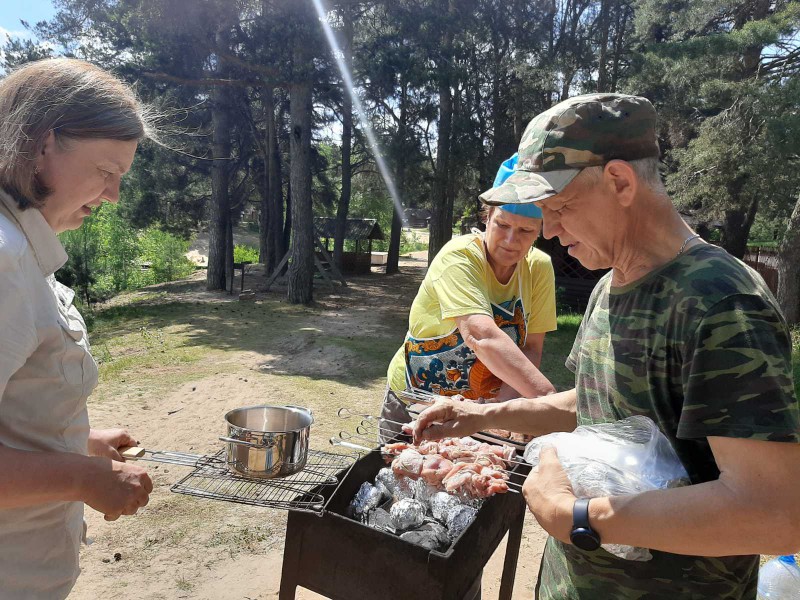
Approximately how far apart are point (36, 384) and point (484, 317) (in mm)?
1697

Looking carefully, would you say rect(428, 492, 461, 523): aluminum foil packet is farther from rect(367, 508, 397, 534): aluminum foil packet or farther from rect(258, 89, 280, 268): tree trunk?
rect(258, 89, 280, 268): tree trunk

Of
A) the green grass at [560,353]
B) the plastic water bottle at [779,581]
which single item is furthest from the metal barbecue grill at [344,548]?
the green grass at [560,353]

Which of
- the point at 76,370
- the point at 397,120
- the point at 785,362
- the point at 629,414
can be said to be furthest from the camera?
the point at 397,120

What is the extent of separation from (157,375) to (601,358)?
27.5 feet

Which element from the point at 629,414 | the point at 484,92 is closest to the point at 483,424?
the point at 629,414

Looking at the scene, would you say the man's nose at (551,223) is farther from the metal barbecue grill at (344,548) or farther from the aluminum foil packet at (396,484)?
the aluminum foil packet at (396,484)

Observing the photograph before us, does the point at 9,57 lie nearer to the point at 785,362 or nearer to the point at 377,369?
the point at 377,369

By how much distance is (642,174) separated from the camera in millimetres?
1405

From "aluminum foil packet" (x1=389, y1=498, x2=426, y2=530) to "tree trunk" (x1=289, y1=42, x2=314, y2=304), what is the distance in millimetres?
13926

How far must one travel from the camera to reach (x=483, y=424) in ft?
7.33

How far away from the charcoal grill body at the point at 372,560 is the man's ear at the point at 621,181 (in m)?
1.26

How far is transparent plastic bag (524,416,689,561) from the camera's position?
1.29 m

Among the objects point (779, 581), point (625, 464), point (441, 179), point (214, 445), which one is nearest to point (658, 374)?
point (625, 464)

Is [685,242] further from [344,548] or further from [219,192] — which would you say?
[219,192]
